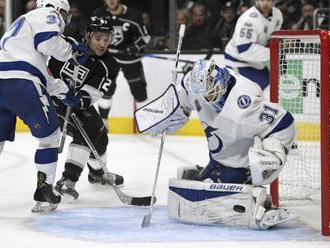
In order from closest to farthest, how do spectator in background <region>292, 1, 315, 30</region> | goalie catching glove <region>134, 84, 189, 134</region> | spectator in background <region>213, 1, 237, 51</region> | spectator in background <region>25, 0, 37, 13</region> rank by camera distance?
goalie catching glove <region>134, 84, 189, 134</region>, spectator in background <region>292, 1, 315, 30</region>, spectator in background <region>213, 1, 237, 51</region>, spectator in background <region>25, 0, 37, 13</region>

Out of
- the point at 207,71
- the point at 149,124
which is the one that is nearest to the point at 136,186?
the point at 149,124

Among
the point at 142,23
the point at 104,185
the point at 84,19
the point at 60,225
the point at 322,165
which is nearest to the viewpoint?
the point at 322,165

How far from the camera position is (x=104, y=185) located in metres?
4.77

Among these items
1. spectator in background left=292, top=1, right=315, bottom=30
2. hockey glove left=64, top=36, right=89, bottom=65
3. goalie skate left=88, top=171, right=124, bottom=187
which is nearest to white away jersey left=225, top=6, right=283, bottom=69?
spectator in background left=292, top=1, right=315, bottom=30

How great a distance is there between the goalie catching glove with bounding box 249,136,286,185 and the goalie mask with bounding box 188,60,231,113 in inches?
10.2

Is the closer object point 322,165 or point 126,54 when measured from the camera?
point 322,165

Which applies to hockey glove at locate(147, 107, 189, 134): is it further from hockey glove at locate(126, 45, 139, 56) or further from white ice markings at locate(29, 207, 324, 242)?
hockey glove at locate(126, 45, 139, 56)

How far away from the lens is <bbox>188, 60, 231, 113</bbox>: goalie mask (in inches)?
137

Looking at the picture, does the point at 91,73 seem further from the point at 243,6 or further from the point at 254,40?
the point at 243,6

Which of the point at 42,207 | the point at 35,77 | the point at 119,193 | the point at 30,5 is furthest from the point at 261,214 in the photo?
the point at 30,5

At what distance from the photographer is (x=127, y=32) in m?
7.11

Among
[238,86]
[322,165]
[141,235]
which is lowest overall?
[141,235]

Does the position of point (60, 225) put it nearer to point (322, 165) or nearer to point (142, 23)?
point (322, 165)

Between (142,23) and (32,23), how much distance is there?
3377 mm
